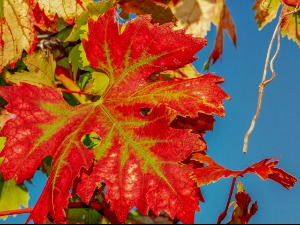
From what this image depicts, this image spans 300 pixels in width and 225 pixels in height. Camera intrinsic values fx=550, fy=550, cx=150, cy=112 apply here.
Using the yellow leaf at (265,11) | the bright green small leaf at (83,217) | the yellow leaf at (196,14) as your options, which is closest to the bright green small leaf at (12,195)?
the bright green small leaf at (83,217)

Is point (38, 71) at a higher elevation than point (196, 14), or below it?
higher

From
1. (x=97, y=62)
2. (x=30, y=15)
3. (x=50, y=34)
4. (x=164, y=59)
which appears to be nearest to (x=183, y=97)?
(x=164, y=59)

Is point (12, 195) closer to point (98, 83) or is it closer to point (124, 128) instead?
point (98, 83)

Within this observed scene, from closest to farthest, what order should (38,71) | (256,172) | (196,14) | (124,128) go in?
(256,172)
(124,128)
(38,71)
(196,14)

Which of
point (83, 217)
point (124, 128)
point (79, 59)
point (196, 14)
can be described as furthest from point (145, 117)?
point (196, 14)

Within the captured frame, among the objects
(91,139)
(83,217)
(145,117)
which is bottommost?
(83,217)

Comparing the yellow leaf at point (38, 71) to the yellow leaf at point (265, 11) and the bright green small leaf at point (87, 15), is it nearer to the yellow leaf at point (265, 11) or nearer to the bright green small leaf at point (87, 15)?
the bright green small leaf at point (87, 15)
